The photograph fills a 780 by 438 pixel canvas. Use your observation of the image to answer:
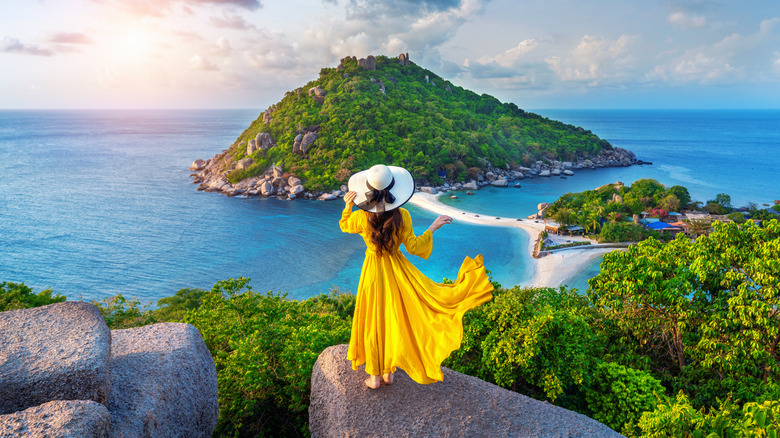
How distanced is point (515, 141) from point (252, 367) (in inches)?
3220

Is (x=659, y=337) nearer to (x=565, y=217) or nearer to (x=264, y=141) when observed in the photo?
(x=565, y=217)

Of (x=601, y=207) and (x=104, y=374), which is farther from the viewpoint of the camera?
(x=601, y=207)

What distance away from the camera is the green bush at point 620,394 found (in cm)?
731

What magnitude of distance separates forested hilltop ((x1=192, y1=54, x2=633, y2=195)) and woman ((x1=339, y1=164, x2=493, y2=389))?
1969 inches

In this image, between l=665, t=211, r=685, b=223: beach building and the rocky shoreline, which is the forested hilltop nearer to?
the rocky shoreline

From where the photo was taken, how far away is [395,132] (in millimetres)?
68688

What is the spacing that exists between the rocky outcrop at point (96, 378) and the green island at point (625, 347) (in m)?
1.52

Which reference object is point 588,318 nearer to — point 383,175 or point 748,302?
point 748,302

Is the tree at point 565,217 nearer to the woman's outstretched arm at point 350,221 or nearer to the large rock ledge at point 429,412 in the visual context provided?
the large rock ledge at point 429,412

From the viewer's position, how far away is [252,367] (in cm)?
680

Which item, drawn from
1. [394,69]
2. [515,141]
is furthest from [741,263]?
[394,69]

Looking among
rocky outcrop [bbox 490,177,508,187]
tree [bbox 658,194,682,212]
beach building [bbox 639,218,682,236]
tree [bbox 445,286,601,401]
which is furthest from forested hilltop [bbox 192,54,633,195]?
tree [bbox 445,286,601,401]

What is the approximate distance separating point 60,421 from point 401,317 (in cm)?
324

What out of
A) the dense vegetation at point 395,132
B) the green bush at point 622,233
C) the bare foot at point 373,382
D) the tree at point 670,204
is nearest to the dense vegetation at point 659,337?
the bare foot at point 373,382
